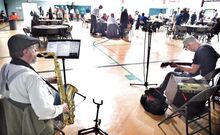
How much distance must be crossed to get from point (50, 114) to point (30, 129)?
22 cm

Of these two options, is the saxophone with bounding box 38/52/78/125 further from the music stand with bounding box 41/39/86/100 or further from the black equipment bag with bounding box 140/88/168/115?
the black equipment bag with bounding box 140/88/168/115

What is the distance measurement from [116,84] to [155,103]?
1.29 meters

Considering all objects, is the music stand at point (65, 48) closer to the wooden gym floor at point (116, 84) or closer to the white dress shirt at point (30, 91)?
the wooden gym floor at point (116, 84)

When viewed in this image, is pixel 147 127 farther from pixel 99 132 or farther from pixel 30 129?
pixel 30 129

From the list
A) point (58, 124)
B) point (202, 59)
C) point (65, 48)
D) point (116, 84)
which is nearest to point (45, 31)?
point (116, 84)

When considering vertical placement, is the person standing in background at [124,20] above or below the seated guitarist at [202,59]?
above

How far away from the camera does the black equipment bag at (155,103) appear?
3053 mm

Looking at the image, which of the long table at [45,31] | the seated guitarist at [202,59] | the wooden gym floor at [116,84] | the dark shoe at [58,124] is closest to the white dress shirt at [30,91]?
the dark shoe at [58,124]

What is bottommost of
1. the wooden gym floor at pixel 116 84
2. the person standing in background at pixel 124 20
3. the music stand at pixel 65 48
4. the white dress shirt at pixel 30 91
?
the wooden gym floor at pixel 116 84

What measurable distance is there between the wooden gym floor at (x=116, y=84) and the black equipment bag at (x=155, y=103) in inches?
3.3

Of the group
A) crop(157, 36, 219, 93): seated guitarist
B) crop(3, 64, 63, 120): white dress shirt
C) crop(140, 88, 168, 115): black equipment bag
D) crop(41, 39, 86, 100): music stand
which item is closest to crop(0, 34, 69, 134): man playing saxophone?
crop(3, 64, 63, 120): white dress shirt

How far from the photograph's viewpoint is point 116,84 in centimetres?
418

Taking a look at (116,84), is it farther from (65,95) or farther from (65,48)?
(65,95)

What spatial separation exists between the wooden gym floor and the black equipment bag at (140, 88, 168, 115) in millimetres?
84
